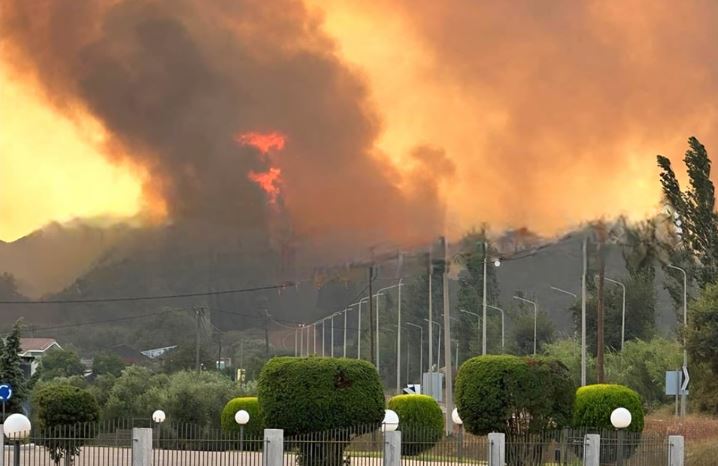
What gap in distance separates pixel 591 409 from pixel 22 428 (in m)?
14.9

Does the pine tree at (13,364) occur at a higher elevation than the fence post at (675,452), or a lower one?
higher

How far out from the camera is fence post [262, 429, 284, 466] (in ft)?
74.5

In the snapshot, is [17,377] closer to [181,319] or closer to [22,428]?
[22,428]

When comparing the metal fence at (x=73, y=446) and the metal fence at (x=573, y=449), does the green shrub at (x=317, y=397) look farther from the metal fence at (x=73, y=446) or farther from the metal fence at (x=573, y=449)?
the metal fence at (x=573, y=449)

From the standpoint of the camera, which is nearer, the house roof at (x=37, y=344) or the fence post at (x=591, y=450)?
the fence post at (x=591, y=450)

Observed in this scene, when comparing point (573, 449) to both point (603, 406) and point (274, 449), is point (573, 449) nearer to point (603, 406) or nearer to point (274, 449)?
point (603, 406)

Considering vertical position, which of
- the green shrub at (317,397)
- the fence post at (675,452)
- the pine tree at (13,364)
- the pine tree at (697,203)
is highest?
the pine tree at (697,203)

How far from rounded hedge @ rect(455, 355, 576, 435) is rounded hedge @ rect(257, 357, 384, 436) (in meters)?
3.57

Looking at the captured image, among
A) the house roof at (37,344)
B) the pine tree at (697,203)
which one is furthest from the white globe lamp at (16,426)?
the house roof at (37,344)

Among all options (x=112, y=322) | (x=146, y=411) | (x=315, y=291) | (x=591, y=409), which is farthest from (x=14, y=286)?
(x=591, y=409)

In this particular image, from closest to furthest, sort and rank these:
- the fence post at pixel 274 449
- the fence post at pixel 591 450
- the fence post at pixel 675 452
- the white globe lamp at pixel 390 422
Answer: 1. the fence post at pixel 274 449
2. the fence post at pixel 591 450
3. the white globe lamp at pixel 390 422
4. the fence post at pixel 675 452

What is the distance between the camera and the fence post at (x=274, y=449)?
22719mm

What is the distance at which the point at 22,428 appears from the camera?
2244 centimetres

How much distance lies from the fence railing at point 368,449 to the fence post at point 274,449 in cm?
2
